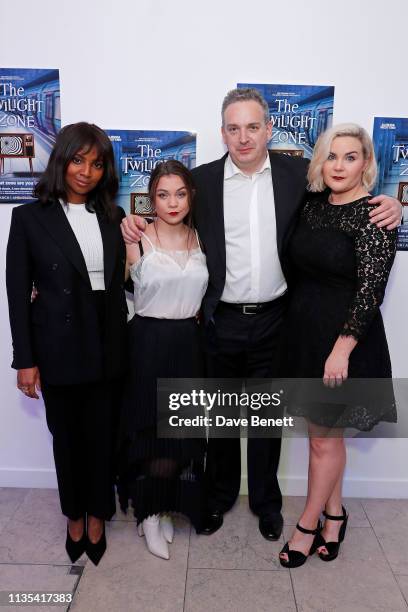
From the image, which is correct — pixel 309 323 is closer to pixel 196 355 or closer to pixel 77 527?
pixel 196 355

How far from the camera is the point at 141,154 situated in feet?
7.54

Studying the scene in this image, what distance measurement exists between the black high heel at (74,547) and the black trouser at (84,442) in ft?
0.42

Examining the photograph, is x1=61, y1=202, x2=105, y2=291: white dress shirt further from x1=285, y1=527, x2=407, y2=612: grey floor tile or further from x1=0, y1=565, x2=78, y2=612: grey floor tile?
x1=285, y1=527, x2=407, y2=612: grey floor tile

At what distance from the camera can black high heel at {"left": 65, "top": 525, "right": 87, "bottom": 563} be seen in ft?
6.89

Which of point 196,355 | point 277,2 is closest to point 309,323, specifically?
point 196,355

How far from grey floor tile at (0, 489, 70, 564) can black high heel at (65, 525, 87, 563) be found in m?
0.03

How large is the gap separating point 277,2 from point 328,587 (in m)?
2.51

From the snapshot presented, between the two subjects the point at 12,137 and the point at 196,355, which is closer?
the point at 196,355

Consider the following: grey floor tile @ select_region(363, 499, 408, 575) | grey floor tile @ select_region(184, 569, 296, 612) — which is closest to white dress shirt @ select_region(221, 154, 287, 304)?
grey floor tile @ select_region(184, 569, 296, 612)

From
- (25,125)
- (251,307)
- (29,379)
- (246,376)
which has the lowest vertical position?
(246,376)

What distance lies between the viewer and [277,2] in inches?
84.4

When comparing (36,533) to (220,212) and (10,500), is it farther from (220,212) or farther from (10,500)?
(220,212)

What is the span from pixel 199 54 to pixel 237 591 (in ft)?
7.56

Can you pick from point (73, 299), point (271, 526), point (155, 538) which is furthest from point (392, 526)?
point (73, 299)
